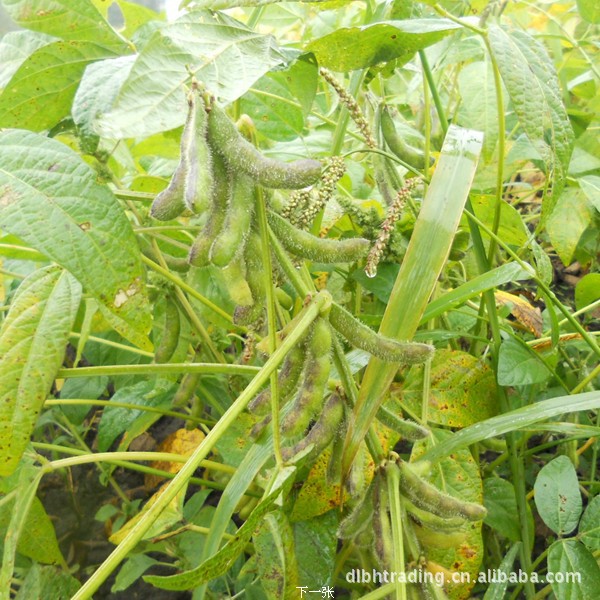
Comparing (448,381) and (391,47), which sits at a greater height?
(391,47)

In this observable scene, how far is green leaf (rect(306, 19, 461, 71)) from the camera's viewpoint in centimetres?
75

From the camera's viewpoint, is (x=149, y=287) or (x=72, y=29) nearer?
(x=72, y=29)

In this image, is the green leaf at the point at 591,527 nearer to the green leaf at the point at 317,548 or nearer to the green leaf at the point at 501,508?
the green leaf at the point at 501,508

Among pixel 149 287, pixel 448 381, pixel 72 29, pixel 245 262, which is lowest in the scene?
pixel 448 381

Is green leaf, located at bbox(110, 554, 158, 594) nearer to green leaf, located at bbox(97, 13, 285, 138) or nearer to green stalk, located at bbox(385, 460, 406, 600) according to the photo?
green stalk, located at bbox(385, 460, 406, 600)

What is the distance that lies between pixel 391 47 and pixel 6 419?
0.68 m

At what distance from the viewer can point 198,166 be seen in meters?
0.56

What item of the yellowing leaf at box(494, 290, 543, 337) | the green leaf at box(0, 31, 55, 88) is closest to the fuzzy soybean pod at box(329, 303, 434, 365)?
the yellowing leaf at box(494, 290, 543, 337)

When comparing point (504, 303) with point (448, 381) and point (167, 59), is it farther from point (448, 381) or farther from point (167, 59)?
point (167, 59)

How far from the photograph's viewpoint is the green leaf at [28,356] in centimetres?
71

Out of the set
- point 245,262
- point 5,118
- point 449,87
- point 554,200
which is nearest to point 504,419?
point 554,200

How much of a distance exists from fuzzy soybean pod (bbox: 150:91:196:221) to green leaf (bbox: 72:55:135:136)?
14cm

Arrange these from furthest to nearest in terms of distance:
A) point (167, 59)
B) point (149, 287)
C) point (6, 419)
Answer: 1. point (149, 287)
2. point (6, 419)
3. point (167, 59)

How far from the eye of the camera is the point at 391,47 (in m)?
0.79
